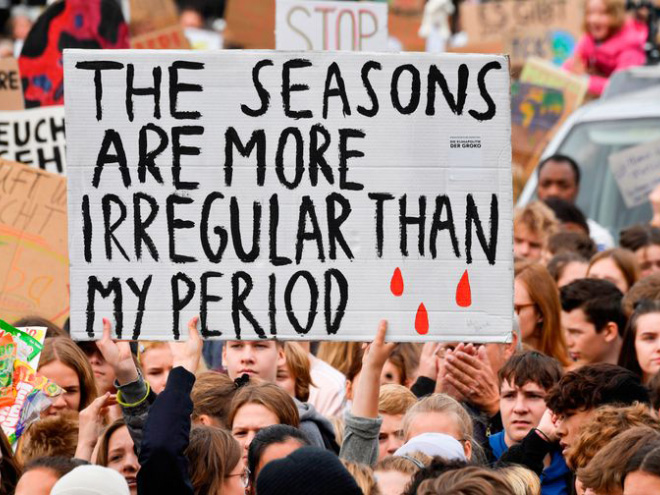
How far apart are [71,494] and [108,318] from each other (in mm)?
1135

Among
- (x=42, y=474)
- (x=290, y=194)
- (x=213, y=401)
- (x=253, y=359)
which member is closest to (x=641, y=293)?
(x=253, y=359)

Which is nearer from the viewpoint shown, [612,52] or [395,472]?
[395,472]

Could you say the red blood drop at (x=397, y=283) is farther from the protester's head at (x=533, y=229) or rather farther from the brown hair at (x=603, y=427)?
the protester's head at (x=533, y=229)

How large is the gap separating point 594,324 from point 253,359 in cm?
189

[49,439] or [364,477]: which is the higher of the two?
[364,477]

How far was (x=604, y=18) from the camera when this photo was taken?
1358 cm

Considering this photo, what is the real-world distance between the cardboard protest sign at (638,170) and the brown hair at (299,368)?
4472mm

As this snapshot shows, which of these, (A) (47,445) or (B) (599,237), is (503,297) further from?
(B) (599,237)

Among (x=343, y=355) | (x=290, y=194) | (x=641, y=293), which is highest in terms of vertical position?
(x=290, y=194)

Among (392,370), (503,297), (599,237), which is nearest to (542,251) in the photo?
(599,237)

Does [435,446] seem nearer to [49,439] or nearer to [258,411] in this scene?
[258,411]

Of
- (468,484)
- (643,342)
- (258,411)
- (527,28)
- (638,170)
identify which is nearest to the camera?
(468,484)

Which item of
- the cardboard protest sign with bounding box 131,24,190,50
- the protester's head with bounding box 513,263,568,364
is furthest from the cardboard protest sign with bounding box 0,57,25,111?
the protester's head with bounding box 513,263,568,364

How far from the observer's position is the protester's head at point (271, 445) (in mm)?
5555
